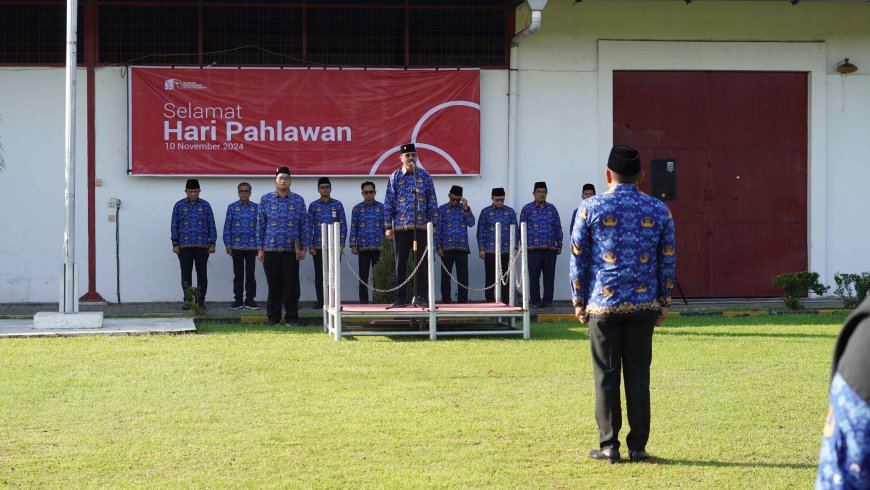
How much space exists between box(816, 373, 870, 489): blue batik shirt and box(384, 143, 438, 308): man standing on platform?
1108cm

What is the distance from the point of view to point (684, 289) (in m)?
19.0

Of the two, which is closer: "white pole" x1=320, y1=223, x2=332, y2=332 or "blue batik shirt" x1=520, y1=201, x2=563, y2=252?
"white pole" x1=320, y1=223, x2=332, y2=332

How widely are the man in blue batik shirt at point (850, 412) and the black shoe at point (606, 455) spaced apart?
434 centimetres

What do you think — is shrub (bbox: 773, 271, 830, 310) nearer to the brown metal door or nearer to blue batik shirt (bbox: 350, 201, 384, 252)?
the brown metal door

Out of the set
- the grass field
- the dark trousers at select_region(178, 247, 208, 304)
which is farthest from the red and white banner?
the grass field

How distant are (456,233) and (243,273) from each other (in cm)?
324

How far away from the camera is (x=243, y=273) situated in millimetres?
17656

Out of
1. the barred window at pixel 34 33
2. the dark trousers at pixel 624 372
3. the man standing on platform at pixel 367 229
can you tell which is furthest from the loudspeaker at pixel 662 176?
the dark trousers at pixel 624 372

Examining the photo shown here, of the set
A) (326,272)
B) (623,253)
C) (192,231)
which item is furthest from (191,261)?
(623,253)

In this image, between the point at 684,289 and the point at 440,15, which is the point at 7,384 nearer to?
the point at 440,15

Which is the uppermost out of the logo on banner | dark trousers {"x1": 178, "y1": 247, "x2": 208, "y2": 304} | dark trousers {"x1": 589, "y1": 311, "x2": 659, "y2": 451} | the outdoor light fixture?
the outdoor light fixture

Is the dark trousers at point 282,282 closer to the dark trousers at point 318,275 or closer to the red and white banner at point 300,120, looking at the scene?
the dark trousers at point 318,275

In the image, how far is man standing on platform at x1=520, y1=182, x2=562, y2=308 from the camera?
17.8 metres

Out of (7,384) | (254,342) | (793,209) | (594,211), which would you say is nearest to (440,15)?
(793,209)
